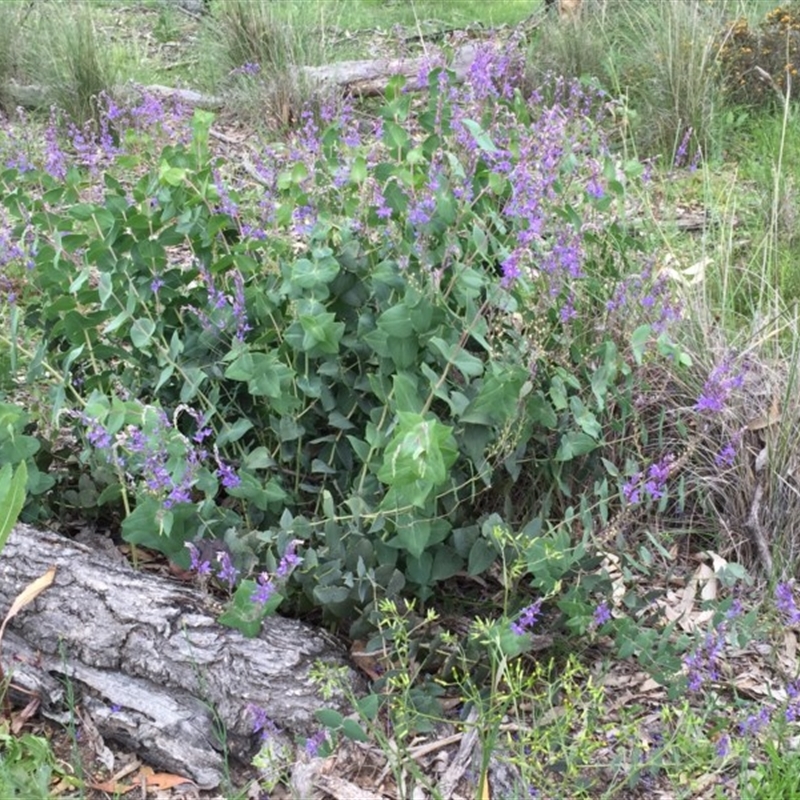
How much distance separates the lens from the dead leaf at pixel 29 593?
7.48 ft

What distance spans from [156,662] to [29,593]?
0.34 m

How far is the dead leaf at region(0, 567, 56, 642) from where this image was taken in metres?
2.28

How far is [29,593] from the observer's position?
2.31 metres

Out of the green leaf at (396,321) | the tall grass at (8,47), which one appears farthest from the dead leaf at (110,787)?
the tall grass at (8,47)

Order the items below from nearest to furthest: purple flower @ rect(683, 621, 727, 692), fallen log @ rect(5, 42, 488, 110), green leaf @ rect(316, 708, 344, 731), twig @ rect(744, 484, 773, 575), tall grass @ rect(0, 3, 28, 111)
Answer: green leaf @ rect(316, 708, 344, 731), purple flower @ rect(683, 621, 727, 692), twig @ rect(744, 484, 773, 575), fallen log @ rect(5, 42, 488, 110), tall grass @ rect(0, 3, 28, 111)

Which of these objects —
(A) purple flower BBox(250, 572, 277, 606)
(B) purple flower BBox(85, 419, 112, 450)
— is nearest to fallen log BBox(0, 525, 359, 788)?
(A) purple flower BBox(250, 572, 277, 606)

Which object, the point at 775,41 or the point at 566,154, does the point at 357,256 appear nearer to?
the point at 566,154

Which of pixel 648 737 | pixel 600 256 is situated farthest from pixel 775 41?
pixel 648 737

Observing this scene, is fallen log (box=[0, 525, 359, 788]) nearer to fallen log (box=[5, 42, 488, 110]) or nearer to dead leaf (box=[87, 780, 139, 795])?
dead leaf (box=[87, 780, 139, 795])

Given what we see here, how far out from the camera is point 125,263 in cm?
252

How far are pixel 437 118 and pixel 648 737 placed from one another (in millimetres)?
1553

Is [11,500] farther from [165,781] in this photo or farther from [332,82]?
[332,82]

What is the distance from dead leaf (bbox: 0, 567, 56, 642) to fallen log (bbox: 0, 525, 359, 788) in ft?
0.06

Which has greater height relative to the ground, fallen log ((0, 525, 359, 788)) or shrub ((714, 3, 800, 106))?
shrub ((714, 3, 800, 106))
